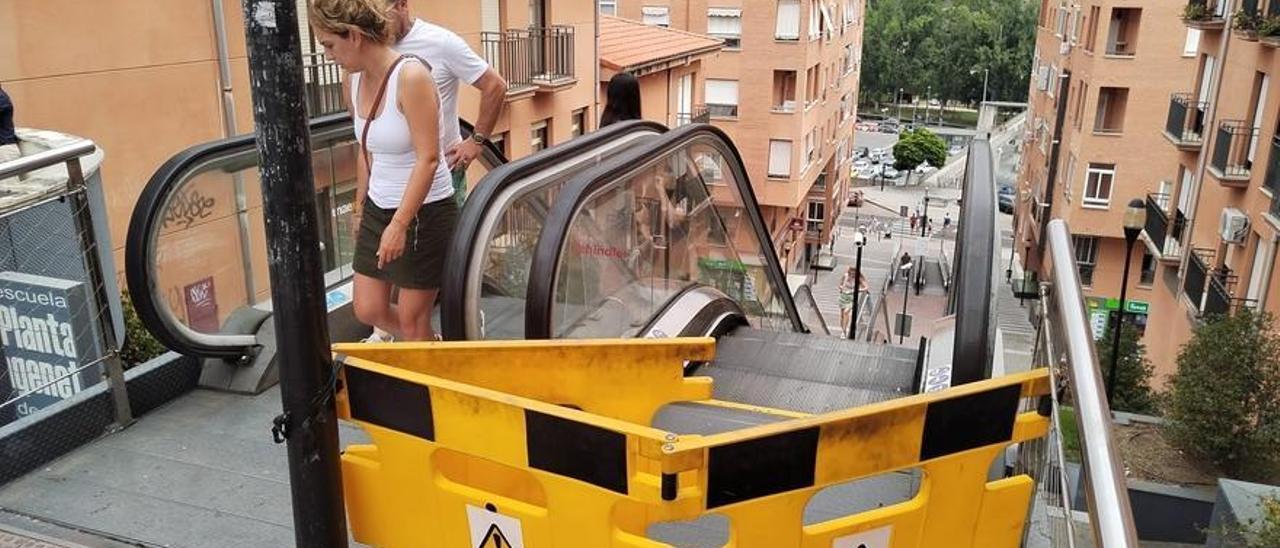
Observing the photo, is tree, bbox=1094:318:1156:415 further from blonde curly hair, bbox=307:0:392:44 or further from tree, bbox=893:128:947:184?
tree, bbox=893:128:947:184

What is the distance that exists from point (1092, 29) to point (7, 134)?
96.1 ft

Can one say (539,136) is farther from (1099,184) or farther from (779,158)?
(1099,184)

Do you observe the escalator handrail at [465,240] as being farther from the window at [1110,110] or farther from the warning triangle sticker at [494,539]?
the window at [1110,110]

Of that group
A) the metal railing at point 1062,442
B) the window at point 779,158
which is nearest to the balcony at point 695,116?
the window at point 779,158

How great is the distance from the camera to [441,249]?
432 cm

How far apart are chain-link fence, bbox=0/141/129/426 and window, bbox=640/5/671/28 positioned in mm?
31597

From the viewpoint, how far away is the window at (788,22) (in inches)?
1309

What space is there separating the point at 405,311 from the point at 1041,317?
98.3 inches

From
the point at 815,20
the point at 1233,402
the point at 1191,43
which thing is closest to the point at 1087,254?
the point at 1191,43

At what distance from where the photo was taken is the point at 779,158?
34.9 meters

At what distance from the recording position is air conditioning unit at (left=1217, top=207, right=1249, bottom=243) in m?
16.9

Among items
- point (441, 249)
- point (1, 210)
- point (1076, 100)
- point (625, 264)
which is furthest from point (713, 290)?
point (1076, 100)

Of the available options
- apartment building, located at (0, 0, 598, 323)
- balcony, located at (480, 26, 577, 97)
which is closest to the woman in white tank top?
apartment building, located at (0, 0, 598, 323)

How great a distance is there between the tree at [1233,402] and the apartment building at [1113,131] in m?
13.0
